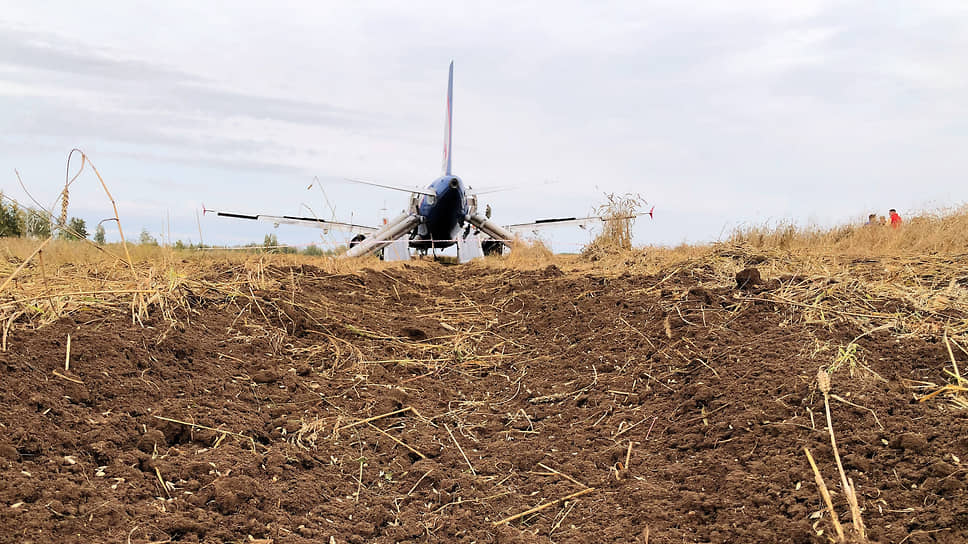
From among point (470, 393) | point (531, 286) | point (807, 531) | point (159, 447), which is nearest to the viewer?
point (807, 531)

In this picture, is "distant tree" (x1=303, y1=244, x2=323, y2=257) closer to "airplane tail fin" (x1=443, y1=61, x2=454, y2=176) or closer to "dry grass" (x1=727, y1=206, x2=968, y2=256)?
"dry grass" (x1=727, y1=206, x2=968, y2=256)

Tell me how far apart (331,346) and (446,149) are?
21665 millimetres

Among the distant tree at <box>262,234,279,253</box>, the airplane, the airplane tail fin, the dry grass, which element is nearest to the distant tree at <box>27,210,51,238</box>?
the distant tree at <box>262,234,279,253</box>

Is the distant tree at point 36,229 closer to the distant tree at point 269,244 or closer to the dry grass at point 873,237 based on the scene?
the distant tree at point 269,244

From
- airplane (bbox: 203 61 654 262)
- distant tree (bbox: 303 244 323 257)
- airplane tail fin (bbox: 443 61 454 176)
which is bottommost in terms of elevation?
distant tree (bbox: 303 244 323 257)

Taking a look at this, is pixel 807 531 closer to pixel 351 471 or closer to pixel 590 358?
pixel 351 471

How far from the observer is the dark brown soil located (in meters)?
2.13

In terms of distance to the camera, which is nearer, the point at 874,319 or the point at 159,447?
the point at 159,447

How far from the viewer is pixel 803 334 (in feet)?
11.1

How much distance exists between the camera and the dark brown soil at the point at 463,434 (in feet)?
6.98

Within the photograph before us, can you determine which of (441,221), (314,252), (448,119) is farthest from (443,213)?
(314,252)

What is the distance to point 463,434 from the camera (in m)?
3.19

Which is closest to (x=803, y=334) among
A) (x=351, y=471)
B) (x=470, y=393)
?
(x=470, y=393)

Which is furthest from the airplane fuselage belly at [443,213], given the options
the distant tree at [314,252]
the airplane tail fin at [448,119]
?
the distant tree at [314,252]
